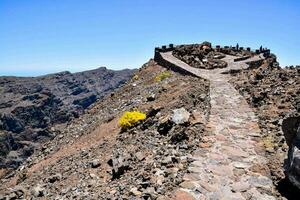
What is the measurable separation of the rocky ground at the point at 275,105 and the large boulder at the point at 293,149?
349 millimetres

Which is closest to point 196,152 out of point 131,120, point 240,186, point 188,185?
point 188,185

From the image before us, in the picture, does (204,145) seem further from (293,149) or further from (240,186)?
(293,149)

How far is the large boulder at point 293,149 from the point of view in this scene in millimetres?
9844

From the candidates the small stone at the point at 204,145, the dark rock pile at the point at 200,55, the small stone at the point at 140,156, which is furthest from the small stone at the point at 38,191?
the dark rock pile at the point at 200,55

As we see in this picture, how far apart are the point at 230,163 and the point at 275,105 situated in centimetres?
666

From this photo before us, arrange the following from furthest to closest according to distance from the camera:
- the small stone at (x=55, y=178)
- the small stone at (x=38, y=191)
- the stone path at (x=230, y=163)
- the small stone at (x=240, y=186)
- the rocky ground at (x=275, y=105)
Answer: the small stone at (x=55, y=178)
the small stone at (x=38, y=191)
the rocky ground at (x=275, y=105)
the small stone at (x=240, y=186)
the stone path at (x=230, y=163)

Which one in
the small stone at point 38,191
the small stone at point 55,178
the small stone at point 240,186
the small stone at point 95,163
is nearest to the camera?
the small stone at point 240,186

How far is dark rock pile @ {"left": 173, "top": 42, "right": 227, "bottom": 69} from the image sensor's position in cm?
3893

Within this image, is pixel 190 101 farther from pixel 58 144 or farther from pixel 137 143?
pixel 58 144

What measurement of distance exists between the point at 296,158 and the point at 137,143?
28.6 ft

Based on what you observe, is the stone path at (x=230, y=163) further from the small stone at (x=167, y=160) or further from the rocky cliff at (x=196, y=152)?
the small stone at (x=167, y=160)

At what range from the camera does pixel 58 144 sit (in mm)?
28406

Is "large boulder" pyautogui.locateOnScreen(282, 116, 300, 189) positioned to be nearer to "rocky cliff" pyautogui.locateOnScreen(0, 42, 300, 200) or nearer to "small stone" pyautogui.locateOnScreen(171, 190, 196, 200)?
"rocky cliff" pyautogui.locateOnScreen(0, 42, 300, 200)

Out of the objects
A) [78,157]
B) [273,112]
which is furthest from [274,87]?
[78,157]
